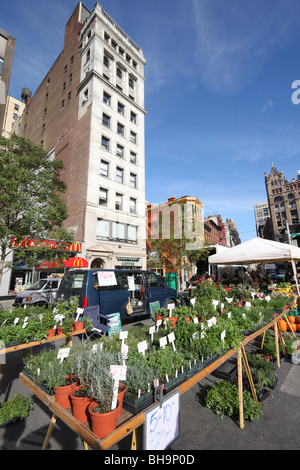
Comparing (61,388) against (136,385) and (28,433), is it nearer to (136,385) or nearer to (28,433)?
(136,385)

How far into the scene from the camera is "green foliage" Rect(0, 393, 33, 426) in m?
3.08

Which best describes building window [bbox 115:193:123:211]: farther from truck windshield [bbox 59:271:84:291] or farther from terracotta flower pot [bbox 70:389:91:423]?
terracotta flower pot [bbox 70:389:91:423]

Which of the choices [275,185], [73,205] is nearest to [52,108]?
[73,205]

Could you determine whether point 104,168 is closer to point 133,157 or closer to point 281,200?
point 133,157

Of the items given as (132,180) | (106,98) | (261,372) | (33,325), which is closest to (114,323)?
(33,325)

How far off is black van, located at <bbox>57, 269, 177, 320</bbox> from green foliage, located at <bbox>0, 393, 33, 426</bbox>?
3.06 metres

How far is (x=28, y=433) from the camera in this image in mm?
2973

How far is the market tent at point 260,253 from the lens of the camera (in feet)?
28.5

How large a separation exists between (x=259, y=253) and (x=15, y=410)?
30.4 ft

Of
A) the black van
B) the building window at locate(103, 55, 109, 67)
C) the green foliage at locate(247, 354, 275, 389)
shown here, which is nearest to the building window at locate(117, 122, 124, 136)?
the building window at locate(103, 55, 109, 67)

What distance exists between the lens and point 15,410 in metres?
3.14

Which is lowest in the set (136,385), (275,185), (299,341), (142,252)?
(299,341)
